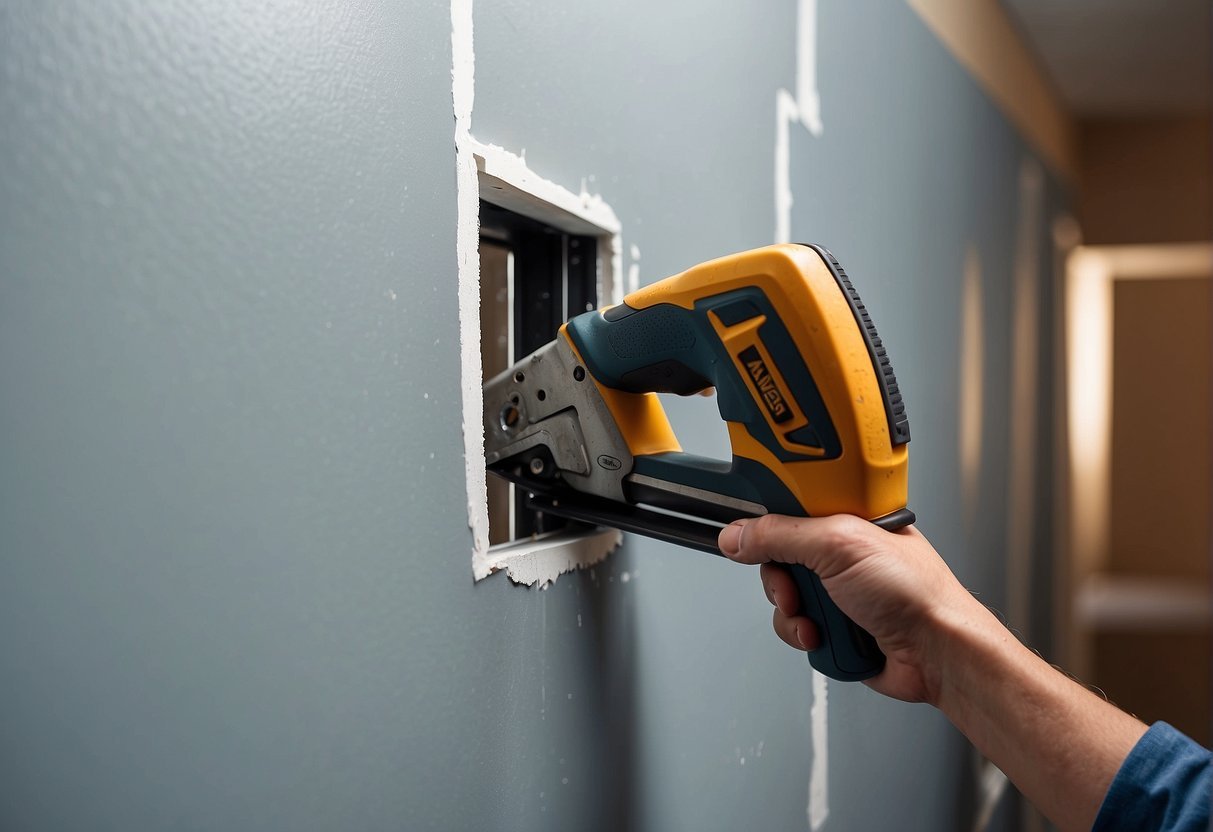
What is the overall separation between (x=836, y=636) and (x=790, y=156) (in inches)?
34.3

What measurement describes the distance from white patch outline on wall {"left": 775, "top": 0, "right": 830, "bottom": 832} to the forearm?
70 centimetres

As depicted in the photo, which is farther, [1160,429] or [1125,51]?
[1160,429]

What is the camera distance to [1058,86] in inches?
152

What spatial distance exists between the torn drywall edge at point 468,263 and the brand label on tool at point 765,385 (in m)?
0.25

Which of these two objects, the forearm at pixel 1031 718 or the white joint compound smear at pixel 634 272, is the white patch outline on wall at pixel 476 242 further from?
the forearm at pixel 1031 718

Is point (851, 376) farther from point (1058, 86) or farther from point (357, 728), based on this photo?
point (1058, 86)

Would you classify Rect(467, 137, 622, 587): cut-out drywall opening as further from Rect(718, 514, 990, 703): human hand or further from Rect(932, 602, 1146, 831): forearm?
Rect(932, 602, 1146, 831): forearm

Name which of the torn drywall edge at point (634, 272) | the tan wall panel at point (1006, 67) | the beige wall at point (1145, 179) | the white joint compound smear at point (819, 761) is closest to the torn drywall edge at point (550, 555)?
the torn drywall edge at point (634, 272)

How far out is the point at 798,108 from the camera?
1536 mm

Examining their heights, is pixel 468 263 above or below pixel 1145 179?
below

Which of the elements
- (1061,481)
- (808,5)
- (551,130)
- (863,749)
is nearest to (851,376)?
(551,130)

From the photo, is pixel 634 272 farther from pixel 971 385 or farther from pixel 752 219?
pixel 971 385

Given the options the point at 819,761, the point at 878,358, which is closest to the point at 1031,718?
the point at 878,358

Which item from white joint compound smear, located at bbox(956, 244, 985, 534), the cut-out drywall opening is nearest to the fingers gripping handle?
the cut-out drywall opening
